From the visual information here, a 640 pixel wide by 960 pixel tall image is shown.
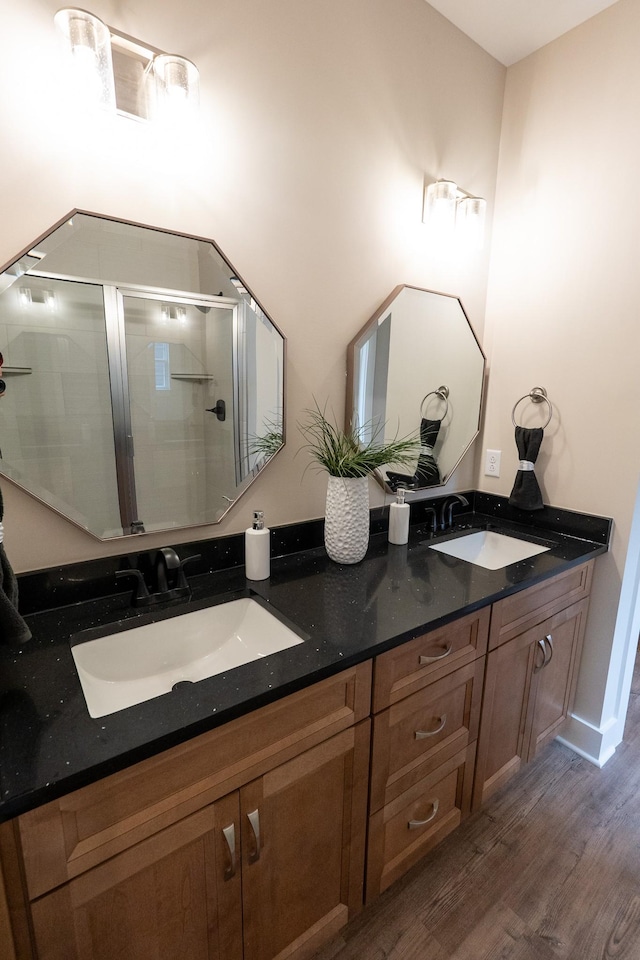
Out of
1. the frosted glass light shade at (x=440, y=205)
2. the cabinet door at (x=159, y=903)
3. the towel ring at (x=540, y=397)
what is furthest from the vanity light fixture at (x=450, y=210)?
the cabinet door at (x=159, y=903)

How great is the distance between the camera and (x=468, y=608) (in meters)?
1.22

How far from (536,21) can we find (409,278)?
0.97m

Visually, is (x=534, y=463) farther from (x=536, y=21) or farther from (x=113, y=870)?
(x=113, y=870)

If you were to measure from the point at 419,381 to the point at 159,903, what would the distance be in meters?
1.67

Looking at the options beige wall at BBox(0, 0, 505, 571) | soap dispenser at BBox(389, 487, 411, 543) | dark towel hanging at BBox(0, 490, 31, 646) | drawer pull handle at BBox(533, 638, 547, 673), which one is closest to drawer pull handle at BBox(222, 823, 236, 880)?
dark towel hanging at BBox(0, 490, 31, 646)

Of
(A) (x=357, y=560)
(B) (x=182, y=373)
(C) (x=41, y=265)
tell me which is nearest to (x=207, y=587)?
(A) (x=357, y=560)

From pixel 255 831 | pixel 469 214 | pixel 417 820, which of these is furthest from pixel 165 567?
pixel 469 214

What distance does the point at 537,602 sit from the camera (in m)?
1.51

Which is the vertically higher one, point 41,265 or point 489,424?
point 41,265

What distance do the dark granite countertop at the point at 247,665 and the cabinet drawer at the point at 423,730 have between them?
0.71 feet

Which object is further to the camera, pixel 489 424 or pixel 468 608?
pixel 489 424

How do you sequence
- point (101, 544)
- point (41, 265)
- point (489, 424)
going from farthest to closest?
point (489, 424)
point (101, 544)
point (41, 265)

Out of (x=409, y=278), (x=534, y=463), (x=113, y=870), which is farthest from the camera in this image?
(x=534, y=463)

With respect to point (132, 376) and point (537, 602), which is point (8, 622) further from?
point (537, 602)
